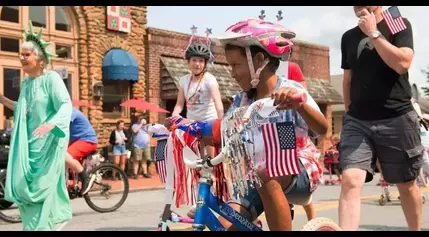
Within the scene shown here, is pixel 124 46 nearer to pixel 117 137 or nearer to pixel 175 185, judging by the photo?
pixel 117 137

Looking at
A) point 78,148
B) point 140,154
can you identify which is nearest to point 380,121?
point 78,148

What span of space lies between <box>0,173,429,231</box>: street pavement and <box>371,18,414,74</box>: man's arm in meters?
2.10

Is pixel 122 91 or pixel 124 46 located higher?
pixel 124 46

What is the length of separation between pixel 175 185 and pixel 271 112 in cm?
76

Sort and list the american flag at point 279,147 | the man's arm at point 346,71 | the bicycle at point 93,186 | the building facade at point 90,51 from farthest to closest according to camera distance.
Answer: the building facade at point 90,51 → the bicycle at point 93,186 → the man's arm at point 346,71 → the american flag at point 279,147

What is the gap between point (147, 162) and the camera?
16.5m

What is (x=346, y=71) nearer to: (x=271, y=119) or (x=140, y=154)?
(x=271, y=119)

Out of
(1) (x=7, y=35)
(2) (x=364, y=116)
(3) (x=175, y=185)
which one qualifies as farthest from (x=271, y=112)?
(1) (x=7, y=35)

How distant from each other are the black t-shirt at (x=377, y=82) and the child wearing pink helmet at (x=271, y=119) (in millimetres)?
682

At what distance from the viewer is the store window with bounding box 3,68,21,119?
14.9 m

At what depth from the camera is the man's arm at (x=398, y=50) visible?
3.62 metres

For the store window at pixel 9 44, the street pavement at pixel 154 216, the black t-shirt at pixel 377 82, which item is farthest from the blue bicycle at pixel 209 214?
the store window at pixel 9 44

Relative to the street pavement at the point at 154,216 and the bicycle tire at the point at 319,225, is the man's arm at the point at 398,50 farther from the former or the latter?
the street pavement at the point at 154,216

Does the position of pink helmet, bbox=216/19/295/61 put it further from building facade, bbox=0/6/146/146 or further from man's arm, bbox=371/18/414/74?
building facade, bbox=0/6/146/146
